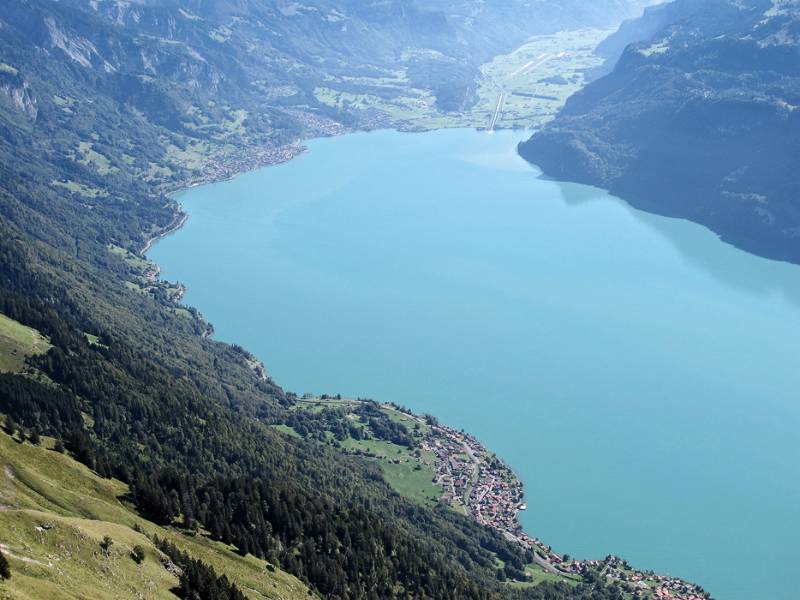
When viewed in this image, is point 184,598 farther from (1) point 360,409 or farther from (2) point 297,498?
(1) point 360,409

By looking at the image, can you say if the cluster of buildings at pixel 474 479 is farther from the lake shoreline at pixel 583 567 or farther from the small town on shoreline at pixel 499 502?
the lake shoreline at pixel 583 567

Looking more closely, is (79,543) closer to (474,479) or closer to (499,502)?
(499,502)

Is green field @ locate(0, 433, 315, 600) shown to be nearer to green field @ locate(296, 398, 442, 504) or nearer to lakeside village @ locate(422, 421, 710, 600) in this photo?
lakeside village @ locate(422, 421, 710, 600)

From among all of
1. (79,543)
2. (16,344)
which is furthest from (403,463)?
(79,543)

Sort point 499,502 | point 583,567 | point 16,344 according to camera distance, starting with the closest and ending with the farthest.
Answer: point 583,567, point 16,344, point 499,502

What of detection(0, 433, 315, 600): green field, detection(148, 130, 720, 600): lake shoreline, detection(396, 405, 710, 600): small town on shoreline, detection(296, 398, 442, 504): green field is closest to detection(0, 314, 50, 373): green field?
detection(0, 433, 315, 600): green field
